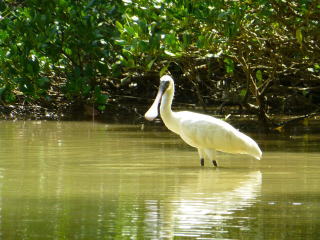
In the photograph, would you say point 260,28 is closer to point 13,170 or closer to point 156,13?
point 156,13

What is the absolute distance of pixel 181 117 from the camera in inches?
451

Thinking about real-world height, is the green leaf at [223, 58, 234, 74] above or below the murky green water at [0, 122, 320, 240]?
above

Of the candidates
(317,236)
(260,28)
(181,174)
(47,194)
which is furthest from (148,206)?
(260,28)

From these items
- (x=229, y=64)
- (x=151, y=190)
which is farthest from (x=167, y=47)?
(x=151, y=190)

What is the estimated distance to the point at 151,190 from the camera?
28.4 ft

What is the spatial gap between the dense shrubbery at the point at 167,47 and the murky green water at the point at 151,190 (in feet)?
4.43

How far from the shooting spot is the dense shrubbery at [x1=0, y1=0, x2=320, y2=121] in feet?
41.9

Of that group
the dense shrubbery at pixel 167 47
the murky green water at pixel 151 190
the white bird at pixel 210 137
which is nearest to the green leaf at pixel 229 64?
the dense shrubbery at pixel 167 47

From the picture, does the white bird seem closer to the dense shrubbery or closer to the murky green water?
the murky green water

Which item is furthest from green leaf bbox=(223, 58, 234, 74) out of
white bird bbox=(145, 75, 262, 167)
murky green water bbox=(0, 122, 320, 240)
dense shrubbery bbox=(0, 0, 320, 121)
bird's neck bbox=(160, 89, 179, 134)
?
white bird bbox=(145, 75, 262, 167)

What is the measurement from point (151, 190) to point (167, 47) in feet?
17.4

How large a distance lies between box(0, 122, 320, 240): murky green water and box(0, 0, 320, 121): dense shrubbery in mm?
1349

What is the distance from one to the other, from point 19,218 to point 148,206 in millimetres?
1093

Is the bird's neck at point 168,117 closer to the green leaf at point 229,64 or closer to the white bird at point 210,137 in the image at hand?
the white bird at point 210,137
